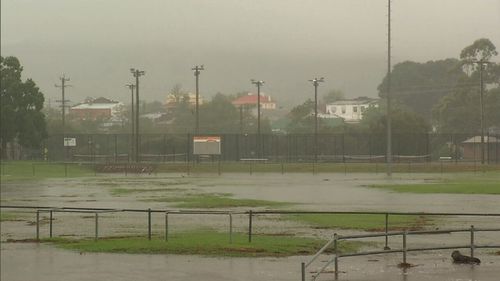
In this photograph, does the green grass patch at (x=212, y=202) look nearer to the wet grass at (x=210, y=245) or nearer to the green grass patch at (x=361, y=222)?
the green grass patch at (x=361, y=222)

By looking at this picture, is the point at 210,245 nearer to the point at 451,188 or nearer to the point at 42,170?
the point at 451,188

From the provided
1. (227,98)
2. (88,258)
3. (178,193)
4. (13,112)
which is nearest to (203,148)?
(13,112)

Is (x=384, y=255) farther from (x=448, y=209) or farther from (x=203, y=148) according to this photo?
(x=203, y=148)

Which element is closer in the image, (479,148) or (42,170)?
(42,170)

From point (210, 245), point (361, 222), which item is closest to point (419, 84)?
point (361, 222)

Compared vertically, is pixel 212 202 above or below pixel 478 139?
below

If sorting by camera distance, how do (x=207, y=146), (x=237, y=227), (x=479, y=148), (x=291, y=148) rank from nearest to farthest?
(x=237, y=227) < (x=207, y=146) < (x=479, y=148) < (x=291, y=148)

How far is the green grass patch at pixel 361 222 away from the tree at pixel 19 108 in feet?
183

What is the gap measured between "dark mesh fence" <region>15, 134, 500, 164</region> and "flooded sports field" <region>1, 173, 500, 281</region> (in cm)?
4602

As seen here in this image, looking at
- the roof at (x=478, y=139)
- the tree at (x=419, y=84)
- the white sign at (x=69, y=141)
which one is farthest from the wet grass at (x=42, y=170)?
the tree at (x=419, y=84)

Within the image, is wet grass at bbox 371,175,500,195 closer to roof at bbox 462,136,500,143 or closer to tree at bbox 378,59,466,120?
roof at bbox 462,136,500,143

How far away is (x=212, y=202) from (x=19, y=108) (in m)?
50.3

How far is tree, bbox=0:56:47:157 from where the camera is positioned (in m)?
79.6

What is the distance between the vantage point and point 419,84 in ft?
549
